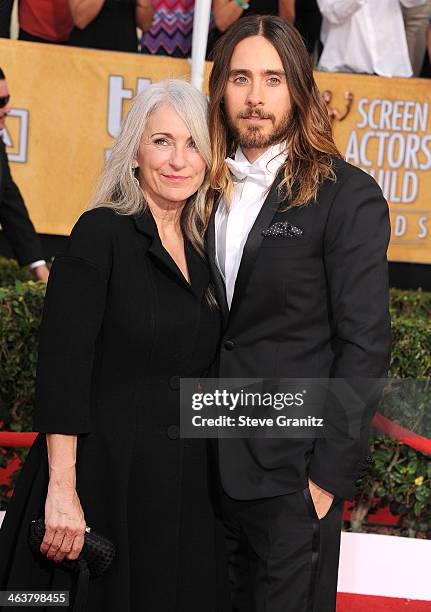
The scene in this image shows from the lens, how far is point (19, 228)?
5.83m

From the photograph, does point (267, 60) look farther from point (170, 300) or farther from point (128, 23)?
point (128, 23)

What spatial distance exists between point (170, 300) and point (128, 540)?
2.38 ft

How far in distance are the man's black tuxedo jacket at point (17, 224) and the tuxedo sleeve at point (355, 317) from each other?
11.3 ft

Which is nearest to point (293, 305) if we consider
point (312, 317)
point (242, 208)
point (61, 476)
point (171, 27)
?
point (312, 317)

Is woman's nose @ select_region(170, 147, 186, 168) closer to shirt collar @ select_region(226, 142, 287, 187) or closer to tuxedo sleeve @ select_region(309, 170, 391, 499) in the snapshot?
shirt collar @ select_region(226, 142, 287, 187)

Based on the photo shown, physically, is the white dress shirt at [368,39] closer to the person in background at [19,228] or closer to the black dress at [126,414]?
the person in background at [19,228]

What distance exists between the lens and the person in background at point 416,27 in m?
6.39

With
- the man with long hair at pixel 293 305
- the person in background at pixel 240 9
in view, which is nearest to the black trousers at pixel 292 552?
the man with long hair at pixel 293 305

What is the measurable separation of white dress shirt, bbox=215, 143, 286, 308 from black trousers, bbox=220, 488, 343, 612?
0.64 metres

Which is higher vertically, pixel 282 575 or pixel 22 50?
pixel 22 50

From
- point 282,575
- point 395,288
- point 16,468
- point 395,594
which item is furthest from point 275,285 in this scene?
point 395,288

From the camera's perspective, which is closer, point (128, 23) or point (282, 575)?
point (282, 575)

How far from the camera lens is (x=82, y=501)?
2760mm

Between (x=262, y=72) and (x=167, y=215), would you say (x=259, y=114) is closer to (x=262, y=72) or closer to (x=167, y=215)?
(x=262, y=72)
